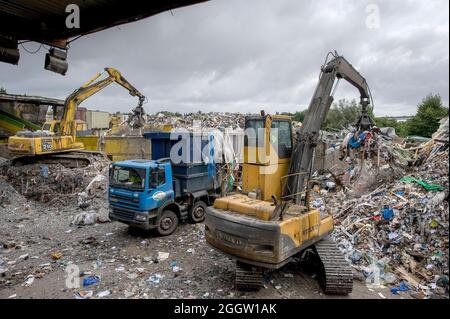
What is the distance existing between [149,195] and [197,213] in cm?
181

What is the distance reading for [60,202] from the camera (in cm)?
1049

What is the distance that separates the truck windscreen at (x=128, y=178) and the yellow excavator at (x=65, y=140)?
6003 millimetres

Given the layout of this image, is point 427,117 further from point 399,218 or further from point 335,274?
point 335,274

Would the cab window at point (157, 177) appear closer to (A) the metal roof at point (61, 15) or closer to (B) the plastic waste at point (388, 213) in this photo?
(A) the metal roof at point (61, 15)

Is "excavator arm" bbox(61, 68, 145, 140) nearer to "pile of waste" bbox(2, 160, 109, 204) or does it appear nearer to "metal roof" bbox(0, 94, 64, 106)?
"pile of waste" bbox(2, 160, 109, 204)

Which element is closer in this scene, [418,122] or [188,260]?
[188,260]

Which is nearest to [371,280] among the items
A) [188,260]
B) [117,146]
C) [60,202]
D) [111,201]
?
[188,260]

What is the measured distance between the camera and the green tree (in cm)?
2016

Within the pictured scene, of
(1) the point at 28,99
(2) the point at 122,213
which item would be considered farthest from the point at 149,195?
(1) the point at 28,99

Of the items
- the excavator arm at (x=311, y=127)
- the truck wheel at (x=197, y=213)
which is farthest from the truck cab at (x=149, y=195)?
the excavator arm at (x=311, y=127)

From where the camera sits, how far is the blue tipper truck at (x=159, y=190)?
6941mm

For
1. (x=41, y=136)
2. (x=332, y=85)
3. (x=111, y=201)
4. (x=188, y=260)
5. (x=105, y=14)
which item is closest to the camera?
(x=105, y=14)
